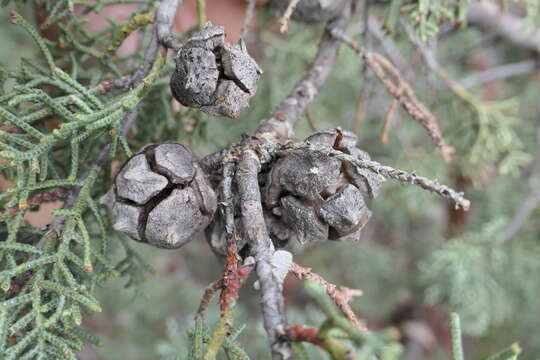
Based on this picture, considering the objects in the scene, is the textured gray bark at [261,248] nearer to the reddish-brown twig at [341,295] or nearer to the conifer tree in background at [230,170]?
the conifer tree in background at [230,170]

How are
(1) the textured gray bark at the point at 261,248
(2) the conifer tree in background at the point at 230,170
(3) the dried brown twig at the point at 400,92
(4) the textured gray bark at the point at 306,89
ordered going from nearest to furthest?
(1) the textured gray bark at the point at 261,248 → (2) the conifer tree in background at the point at 230,170 → (4) the textured gray bark at the point at 306,89 → (3) the dried brown twig at the point at 400,92

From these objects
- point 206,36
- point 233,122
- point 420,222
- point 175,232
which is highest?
point 420,222

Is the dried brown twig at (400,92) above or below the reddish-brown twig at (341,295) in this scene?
above

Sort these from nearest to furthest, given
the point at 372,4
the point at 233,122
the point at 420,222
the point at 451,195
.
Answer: the point at 451,195 → the point at 372,4 → the point at 233,122 → the point at 420,222

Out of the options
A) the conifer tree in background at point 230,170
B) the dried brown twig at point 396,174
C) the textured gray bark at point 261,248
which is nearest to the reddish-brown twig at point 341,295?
the conifer tree in background at point 230,170

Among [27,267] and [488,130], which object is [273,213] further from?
[488,130]

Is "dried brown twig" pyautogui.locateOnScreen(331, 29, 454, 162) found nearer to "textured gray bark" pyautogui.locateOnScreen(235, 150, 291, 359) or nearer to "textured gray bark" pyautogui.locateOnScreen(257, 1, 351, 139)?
"textured gray bark" pyautogui.locateOnScreen(257, 1, 351, 139)

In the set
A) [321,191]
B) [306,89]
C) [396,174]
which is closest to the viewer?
[396,174]

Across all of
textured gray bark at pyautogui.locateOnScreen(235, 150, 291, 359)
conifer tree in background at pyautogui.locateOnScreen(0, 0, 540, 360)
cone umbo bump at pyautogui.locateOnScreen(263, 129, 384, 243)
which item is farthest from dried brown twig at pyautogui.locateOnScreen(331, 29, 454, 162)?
textured gray bark at pyautogui.locateOnScreen(235, 150, 291, 359)

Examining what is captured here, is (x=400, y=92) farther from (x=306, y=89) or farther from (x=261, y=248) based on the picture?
(x=261, y=248)

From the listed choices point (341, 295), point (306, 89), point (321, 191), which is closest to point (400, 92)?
point (306, 89)

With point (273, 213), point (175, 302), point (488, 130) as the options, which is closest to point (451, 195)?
point (273, 213)
